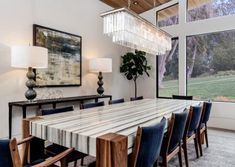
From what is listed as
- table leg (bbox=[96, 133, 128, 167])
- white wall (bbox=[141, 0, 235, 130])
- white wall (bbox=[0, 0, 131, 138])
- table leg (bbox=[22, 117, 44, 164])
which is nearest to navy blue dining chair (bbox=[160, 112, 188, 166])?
table leg (bbox=[96, 133, 128, 167])

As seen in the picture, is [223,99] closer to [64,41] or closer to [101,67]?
[101,67]

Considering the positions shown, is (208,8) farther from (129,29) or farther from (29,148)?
(29,148)

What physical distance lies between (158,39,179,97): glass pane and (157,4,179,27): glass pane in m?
0.55

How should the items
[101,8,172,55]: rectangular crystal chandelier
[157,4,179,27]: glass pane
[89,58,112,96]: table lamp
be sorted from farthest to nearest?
1. [157,4,179,27]: glass pane
2. [89,58,112,96]: table lamp
3. [101,8,172,55]: rectangular crystal chandelier

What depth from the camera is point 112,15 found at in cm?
274

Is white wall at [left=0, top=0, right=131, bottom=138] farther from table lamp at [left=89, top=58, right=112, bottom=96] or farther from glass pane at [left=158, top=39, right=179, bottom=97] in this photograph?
glass pane at [left=158, top=39, right=179, bottom=97]

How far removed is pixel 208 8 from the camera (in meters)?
4.94

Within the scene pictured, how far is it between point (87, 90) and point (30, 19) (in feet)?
6.44

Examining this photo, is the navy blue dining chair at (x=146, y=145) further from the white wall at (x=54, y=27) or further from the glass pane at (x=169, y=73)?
the glass pane at (x=169, y=73)

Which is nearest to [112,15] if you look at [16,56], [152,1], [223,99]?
[16,56]

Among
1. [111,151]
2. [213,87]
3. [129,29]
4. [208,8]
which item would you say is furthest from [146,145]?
[208,8]

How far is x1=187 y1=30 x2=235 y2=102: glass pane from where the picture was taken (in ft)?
15.4

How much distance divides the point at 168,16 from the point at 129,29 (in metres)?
3.34

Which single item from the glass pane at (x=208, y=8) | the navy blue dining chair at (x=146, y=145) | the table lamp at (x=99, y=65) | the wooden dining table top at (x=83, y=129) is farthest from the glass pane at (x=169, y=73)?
the navy blue dining chair at (x=146, y=145)
